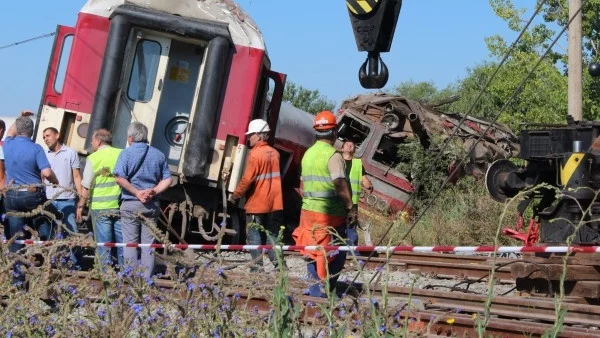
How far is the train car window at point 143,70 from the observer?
12180 millimetres

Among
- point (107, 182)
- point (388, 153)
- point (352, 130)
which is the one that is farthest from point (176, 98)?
point (388, 153)

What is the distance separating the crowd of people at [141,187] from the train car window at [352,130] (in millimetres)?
8036

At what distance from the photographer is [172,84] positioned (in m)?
12.5

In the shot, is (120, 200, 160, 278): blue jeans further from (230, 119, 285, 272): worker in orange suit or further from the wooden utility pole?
the wooden utility pole

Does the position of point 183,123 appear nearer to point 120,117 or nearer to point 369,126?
point 120,117

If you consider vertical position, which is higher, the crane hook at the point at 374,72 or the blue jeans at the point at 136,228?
the crane hook at the point at 374,72

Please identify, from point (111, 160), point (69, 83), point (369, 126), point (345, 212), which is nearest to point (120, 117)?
point (69, 83)

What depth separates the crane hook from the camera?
5918 mm

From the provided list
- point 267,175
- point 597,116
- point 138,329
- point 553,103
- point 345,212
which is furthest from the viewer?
point 597,116

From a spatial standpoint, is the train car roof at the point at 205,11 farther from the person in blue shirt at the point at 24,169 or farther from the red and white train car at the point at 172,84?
the person in blue shirt at the point at 24,169

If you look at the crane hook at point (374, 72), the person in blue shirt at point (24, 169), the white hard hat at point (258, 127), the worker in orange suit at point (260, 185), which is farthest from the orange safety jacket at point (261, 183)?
the crane hook at point (374, 72)

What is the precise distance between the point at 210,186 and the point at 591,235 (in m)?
5.22

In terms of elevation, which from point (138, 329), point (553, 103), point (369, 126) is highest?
point (553, 103)

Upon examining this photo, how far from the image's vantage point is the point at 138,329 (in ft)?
14.2
